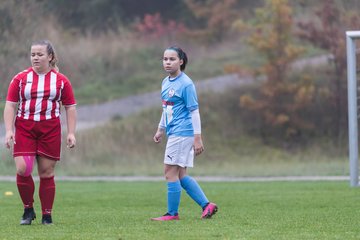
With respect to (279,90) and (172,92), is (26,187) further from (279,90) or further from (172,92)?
→ (279,90)

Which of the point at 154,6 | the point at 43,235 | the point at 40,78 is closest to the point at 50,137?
the point at 40,78

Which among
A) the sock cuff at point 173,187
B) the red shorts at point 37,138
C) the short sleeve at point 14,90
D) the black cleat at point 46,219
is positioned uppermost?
the short sleeve at point 14,90

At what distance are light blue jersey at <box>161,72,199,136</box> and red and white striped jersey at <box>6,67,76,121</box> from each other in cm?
121

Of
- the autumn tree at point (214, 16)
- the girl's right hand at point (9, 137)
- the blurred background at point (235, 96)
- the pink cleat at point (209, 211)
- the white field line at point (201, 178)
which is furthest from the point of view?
the autumn tree at point (214, 16)

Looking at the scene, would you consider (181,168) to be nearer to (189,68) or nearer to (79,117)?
(79,117)

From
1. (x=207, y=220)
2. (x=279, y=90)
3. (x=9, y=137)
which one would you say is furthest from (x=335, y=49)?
(x=9, y=137)

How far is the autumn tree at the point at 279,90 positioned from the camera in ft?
99.1

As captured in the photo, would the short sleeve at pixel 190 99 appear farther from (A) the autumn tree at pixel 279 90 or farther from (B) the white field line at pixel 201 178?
(A) the autumn tree at pixel 279 90

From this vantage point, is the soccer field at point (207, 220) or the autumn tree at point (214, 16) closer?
the soccer field at point (207, 220)

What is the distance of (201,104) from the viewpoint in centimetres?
3141

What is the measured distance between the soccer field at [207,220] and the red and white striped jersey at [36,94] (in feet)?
3.57

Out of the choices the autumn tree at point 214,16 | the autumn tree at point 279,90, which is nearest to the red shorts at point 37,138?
the autumn tree at point 279,90

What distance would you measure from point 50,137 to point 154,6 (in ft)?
115

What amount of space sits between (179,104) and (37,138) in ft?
5.15
